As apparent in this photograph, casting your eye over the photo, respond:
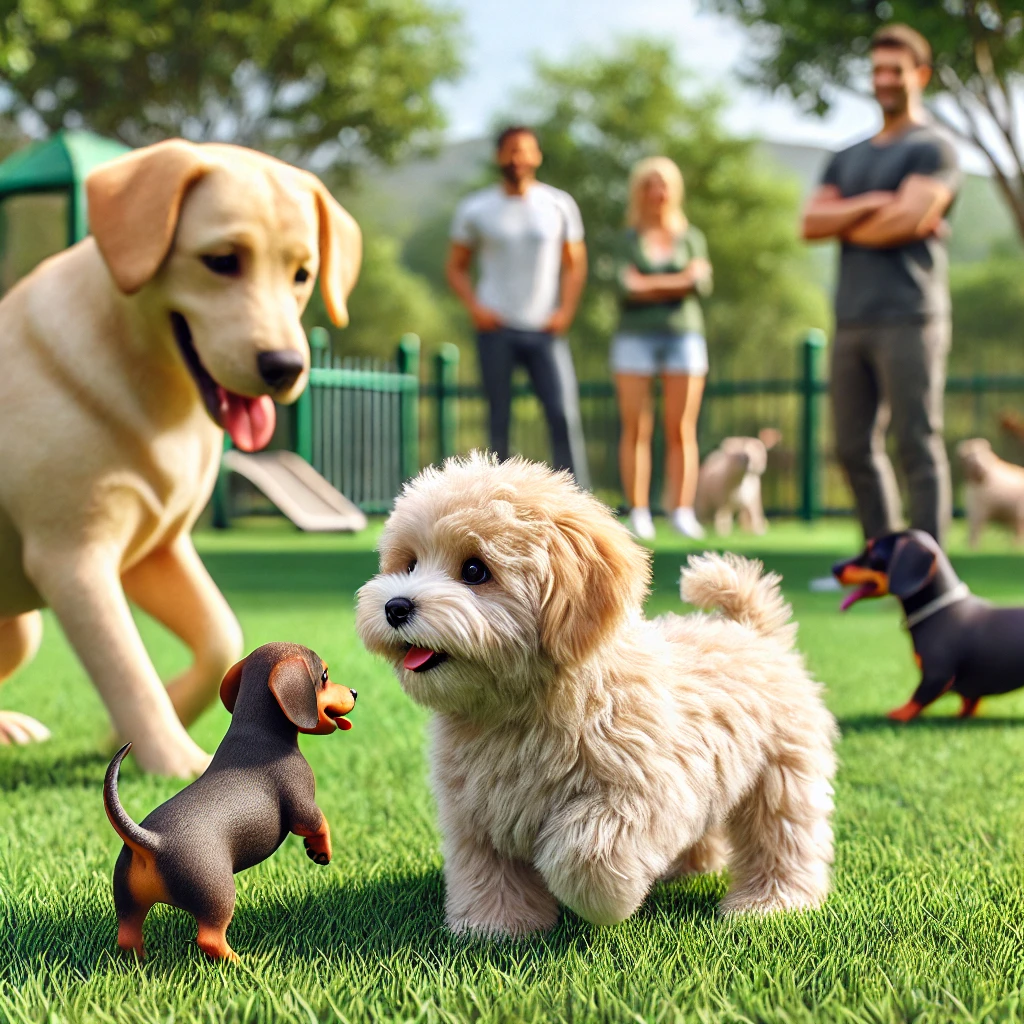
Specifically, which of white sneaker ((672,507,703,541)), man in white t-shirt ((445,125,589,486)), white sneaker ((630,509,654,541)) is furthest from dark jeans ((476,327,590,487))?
white sneaker ((672,507,703,541))

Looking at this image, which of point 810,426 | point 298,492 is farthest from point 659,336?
point 810,426

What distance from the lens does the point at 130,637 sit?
10.1 feet

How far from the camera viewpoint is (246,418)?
3.20 metres

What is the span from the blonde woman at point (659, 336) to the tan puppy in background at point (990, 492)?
3.68 meters

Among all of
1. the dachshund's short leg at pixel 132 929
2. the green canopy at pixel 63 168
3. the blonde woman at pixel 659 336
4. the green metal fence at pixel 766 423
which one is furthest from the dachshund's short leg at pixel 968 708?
the green metal fence at pixel 766 423

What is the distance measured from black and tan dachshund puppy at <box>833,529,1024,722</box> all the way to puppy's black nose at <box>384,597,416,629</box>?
2.39m

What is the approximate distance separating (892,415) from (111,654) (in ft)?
13.5

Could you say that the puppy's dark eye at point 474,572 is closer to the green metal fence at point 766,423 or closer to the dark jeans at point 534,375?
the dark jeans at point 534,375

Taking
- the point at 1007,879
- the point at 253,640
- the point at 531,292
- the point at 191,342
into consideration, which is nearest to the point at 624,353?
the point at 531,292

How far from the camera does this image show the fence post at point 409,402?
15.7 m

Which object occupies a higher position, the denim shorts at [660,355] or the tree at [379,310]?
the denim shorts at [660,355]

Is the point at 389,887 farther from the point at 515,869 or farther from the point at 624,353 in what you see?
the point at 624,353

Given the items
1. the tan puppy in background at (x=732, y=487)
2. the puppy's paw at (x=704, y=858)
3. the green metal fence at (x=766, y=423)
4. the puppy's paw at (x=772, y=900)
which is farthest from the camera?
the green metal fence at (x=766, y=423)

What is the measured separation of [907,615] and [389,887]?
8.03 ft
